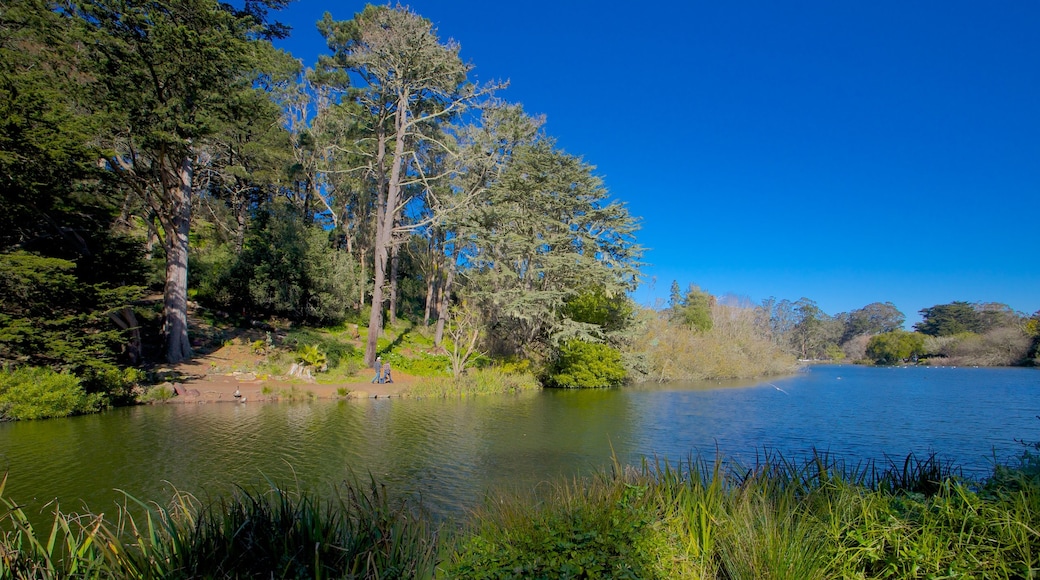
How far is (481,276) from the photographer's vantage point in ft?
80.0

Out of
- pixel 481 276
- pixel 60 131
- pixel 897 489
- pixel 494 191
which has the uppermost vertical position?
pixel 494 191

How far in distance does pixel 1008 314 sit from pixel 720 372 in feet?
202

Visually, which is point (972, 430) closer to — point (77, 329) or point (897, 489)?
point (897, 489)

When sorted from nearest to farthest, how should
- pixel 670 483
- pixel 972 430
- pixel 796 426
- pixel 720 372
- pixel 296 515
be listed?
pixel 296 515
pixel 670 483
pixel 972 430
pixel 796 426
pixel 720 372

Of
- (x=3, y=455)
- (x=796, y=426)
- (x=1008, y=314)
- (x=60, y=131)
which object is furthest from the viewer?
(x=1008, y=314)

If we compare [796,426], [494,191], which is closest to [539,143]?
[494,191]

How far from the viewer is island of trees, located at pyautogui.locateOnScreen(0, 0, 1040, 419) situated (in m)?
11.9

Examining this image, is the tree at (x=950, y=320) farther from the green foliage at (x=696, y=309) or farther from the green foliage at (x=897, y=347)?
the green foliage at (x=696, y=309)

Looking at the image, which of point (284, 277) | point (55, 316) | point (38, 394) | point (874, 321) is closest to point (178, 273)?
point (55, 316)

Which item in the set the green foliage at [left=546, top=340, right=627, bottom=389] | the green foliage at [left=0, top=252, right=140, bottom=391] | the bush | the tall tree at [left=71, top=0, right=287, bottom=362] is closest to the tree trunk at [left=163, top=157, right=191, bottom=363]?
the tall tree at [left=71, top=0, right=287, bottom=362]

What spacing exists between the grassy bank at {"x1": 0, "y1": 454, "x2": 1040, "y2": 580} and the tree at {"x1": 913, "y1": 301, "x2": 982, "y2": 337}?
8203 centimetres

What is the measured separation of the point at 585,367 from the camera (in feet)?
78.3

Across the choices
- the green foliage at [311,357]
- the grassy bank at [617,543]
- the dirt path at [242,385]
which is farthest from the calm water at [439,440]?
the green foliage at [311,357]

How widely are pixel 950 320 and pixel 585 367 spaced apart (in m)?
71.6
